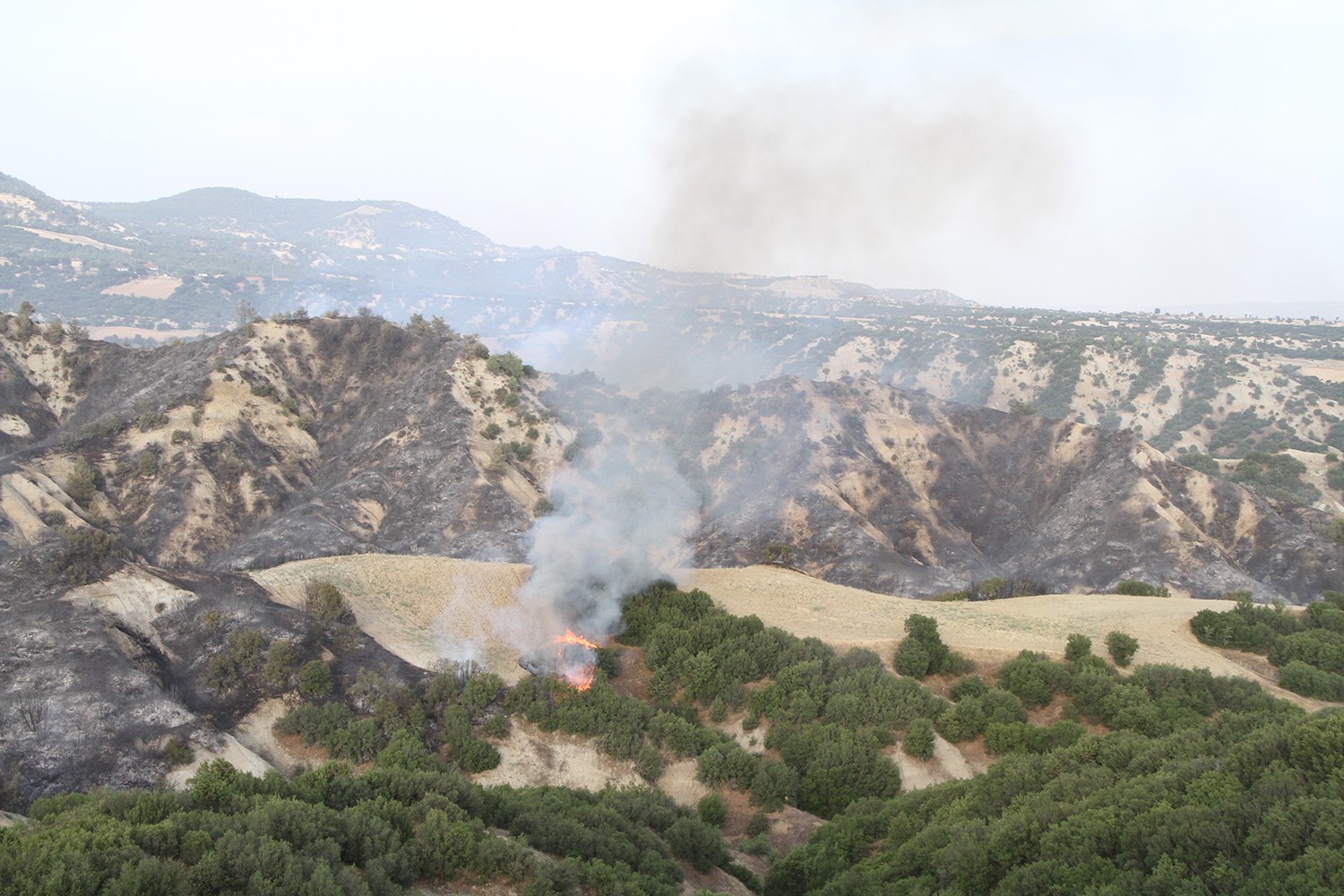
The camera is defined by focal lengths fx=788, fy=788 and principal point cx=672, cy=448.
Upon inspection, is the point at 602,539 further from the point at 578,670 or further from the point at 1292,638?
the point at 1292,638

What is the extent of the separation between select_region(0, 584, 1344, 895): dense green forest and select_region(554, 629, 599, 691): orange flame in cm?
54

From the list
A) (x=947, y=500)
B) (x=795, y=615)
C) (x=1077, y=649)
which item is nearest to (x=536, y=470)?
(x=795, y=615)

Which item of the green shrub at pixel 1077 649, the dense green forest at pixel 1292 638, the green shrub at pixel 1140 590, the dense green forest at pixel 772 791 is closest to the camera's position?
the dense green forest at pixel 772 791

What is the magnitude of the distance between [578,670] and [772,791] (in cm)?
626

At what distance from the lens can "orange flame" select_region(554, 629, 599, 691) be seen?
21.0 meters

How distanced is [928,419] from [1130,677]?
3206 cm

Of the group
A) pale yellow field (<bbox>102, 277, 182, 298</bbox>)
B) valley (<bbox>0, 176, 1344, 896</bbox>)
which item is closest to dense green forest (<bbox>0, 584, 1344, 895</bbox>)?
valley (<bbox>0, 176, 1344, 896</bbox>)

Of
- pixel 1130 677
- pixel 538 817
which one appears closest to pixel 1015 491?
pixel 1130 677

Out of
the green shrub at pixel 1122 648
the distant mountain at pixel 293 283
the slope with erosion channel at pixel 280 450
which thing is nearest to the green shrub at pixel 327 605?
the slope with erosion channel at pixel 280 450

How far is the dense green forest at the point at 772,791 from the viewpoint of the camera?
9.98 metres

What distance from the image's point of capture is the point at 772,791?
59.6 ft

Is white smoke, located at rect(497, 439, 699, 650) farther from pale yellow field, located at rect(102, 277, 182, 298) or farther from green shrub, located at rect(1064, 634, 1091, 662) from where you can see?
pale yellow field, located at rect(102, 277, 182, 298)

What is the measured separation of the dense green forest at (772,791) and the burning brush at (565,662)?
0.66 meters

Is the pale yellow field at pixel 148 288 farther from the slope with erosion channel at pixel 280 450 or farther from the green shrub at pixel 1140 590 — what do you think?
the green shrub at pixel 1140 590
